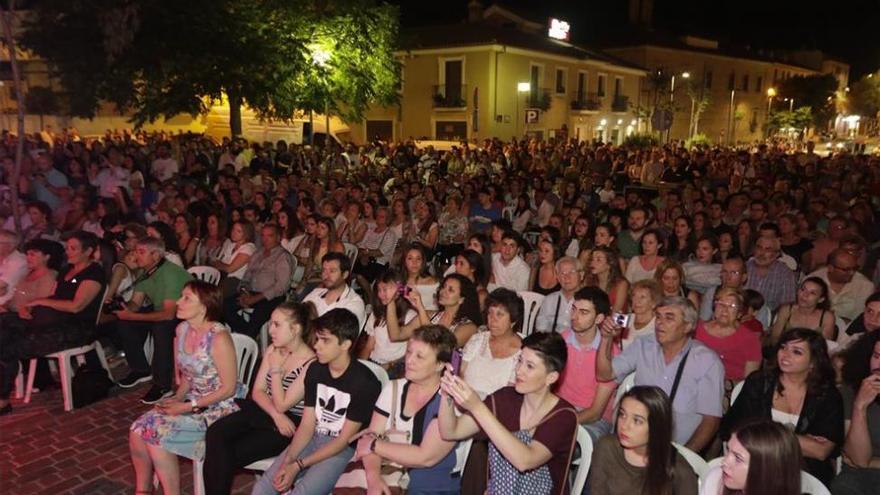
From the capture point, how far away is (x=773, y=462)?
2.57 meters

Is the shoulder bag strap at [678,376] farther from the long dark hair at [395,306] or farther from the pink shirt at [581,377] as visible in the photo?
the long dark hair at [395,306]

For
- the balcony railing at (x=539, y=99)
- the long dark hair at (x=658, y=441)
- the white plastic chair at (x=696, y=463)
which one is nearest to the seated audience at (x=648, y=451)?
the long dark hair at (x=658, y=441)

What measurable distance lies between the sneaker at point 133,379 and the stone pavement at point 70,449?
2.9 inches

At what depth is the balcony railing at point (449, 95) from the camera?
99.8 ft

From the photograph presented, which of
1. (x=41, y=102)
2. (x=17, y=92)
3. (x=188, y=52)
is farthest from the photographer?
(x=41, y=102)

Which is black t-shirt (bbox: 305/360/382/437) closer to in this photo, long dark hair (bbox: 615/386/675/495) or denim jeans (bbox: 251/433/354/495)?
denim jeans (bbox: 251/433/354/495)

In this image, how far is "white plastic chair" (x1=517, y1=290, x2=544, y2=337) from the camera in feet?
19.3

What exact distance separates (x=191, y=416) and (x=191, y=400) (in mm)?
125

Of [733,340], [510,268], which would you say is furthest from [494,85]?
[733,340]

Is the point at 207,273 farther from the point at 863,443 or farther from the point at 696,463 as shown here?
the point at 863,443

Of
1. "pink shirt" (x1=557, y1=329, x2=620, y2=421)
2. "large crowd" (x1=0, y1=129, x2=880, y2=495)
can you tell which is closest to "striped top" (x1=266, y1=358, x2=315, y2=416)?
"large crowd" (x1=0, y1=129, x2=880, y2=495)

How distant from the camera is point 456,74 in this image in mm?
30719

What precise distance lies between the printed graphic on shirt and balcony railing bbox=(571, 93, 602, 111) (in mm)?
32972

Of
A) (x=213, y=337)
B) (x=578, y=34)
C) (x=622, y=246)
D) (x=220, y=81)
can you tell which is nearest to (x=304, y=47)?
(x=220, y=81)
